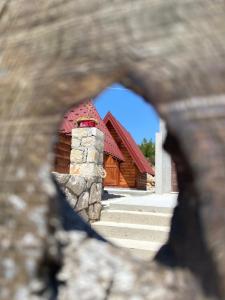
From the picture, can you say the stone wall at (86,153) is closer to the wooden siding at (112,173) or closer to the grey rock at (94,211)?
the grey rock at (94,211)

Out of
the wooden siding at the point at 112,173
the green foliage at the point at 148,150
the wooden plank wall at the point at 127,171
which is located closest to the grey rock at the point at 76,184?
the wooden siding at the point at 112,173

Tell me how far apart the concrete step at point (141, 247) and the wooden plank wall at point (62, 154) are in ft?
10.9

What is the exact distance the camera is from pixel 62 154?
7.75 meters

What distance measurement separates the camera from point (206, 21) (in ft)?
2.23

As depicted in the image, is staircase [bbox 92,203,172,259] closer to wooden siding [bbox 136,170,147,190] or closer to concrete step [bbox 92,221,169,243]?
concrete step [bbox 92,221,169,243]

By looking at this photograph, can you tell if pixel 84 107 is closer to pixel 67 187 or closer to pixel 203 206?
pixel 67 187

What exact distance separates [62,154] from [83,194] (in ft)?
7.96

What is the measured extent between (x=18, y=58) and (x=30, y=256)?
0.44 metres

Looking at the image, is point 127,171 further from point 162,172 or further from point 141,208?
point 141,208

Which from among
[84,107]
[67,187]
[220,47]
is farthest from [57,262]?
[84,107]

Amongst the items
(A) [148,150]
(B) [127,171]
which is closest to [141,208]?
(B) [127,171]

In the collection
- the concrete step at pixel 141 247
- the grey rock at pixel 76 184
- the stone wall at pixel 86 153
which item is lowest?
the concrete step at pixel 141 247

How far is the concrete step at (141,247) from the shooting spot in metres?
3.97

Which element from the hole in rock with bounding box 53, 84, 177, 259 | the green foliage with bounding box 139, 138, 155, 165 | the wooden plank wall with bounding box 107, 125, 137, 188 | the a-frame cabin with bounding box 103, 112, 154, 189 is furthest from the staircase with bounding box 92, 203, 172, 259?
the green foliage with bounding box 139, 138, 155, 165
